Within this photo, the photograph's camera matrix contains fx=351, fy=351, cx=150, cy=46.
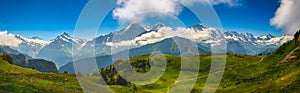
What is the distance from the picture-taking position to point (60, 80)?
16562 cm

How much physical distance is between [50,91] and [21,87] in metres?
10.4

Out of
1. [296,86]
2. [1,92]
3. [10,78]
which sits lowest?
[296,86]

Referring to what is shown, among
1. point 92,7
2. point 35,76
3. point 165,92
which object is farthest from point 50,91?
point 92,7

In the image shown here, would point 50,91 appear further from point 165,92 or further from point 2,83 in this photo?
point 165,92

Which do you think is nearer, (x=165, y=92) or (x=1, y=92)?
(x=1, y=92)

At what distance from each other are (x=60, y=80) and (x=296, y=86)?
103216 millimetres

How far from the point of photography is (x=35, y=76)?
526 ft

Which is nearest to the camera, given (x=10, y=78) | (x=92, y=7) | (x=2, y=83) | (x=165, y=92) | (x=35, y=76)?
(x=92, y=7)

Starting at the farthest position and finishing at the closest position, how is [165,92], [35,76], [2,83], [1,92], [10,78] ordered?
[165,92] → [35,76] → [10,78] → [2,83] → [1,92]

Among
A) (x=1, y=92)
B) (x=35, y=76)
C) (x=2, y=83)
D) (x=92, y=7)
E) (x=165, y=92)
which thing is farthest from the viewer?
(x=165, y=92)

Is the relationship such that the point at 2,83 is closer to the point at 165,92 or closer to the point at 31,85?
the point at 31,85

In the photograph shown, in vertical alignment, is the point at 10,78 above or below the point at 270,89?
above

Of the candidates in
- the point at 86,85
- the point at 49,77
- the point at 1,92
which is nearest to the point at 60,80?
the point at 49,77

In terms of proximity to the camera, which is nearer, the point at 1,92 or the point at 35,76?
the point at 1,92
